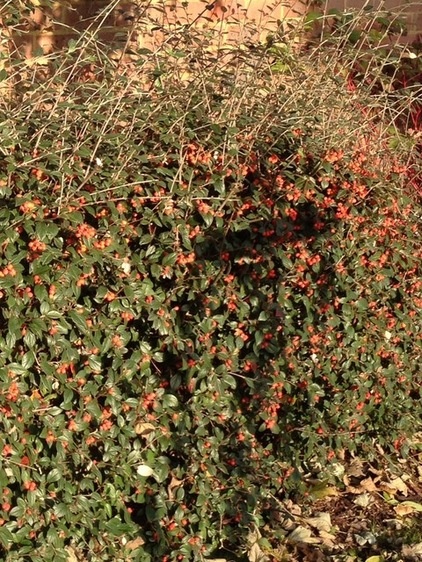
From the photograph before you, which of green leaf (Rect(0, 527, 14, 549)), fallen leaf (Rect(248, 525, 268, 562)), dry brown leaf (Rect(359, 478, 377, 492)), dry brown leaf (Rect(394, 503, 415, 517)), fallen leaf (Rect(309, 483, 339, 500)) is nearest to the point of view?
green leaf (Rect(0, 527, 14, 549))

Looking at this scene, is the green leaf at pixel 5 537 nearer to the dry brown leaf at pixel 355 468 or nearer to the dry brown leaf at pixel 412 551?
the dry brown leaf at pixel 412 551

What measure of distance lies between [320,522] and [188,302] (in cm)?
135

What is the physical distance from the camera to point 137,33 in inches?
197

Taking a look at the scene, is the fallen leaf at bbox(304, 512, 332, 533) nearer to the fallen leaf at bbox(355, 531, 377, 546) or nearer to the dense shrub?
the fallen leaf at bbox(355, 531, 377, 546)

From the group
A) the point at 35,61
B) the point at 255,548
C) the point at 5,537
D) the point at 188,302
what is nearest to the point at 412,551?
the point at 255,548

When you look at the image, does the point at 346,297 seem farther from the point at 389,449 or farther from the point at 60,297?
Answer: the point at 60,297

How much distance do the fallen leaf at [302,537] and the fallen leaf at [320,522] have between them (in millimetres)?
119

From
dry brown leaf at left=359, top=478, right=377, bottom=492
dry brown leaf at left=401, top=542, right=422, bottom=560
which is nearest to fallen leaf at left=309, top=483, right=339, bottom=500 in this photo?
dry brown leaf at left=359, top=478, right=377, bottom=492

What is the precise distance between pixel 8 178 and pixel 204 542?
1609 millimetres

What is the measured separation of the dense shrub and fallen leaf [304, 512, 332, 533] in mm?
235

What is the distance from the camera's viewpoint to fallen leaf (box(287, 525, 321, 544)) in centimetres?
434

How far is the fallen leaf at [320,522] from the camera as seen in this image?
4520mm

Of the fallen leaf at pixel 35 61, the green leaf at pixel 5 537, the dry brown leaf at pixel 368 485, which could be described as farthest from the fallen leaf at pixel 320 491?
the fallen leaf at pixel 35 61

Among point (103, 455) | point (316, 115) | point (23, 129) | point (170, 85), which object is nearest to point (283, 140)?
point (316, 115)
